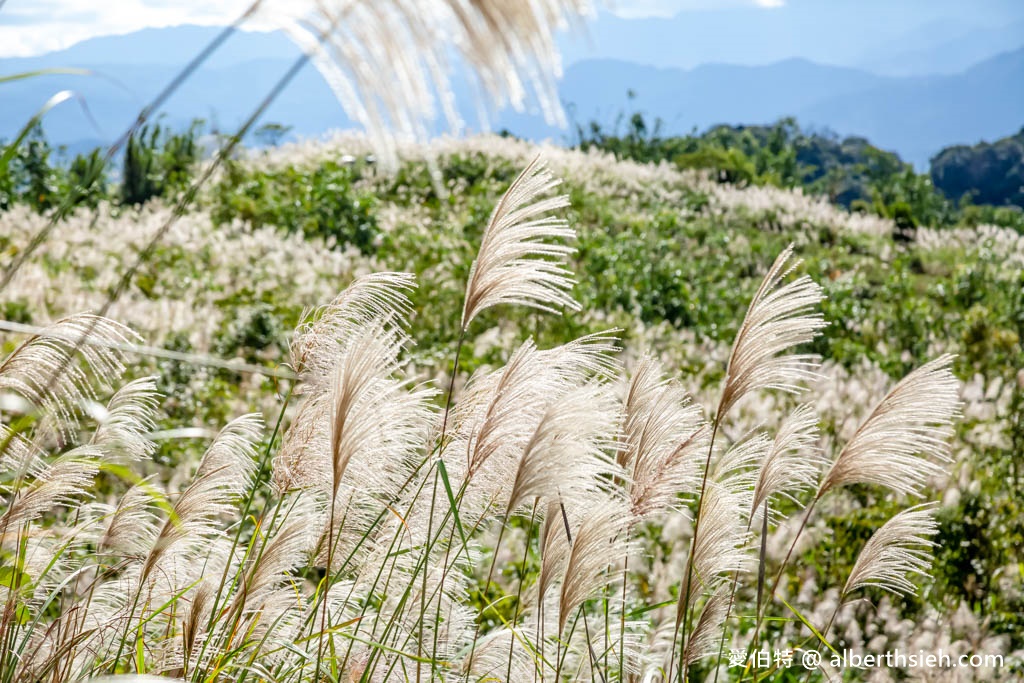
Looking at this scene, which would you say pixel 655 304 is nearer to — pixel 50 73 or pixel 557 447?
pixel 557 447

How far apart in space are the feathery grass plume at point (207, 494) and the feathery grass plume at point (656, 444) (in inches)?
34.0

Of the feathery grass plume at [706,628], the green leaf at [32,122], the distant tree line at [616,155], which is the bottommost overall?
the feathery grass plume at [706,628]

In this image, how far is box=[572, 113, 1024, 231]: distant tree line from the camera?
19.1 metres

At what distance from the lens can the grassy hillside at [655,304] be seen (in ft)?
12.7

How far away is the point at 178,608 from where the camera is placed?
2.29 metres

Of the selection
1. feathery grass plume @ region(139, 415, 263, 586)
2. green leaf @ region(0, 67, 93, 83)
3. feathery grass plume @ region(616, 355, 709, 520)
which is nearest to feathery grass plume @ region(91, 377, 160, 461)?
feathery grass plume @ region(139, 415, 263, 586)

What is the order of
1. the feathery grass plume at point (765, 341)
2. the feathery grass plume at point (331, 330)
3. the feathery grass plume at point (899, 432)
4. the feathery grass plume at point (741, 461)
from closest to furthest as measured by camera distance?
1. the feathery grass plume at point (765, 341)
2. the feathery grass plume at point (899, 432)
3. the feathery grass plume at point (331, 330)
4. the feathery grass plume at point (741, 461)

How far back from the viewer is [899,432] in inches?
63.7

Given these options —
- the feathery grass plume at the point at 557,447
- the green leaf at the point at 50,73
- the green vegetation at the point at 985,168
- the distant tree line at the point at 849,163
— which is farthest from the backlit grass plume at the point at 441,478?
the green vegetation at the point at 985,168

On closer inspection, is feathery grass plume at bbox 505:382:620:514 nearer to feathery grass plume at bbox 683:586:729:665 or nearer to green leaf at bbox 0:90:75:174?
feathery grass plume at bbox 683:586:729:665

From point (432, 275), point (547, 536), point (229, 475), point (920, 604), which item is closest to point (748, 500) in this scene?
point (547, 536)

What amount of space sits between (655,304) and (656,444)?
20.5 feet

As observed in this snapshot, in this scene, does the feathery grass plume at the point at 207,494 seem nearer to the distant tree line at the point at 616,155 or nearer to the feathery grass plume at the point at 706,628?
the distant tree line at the point at 616,155

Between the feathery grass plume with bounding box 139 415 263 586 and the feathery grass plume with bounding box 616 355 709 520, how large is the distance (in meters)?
0.86
